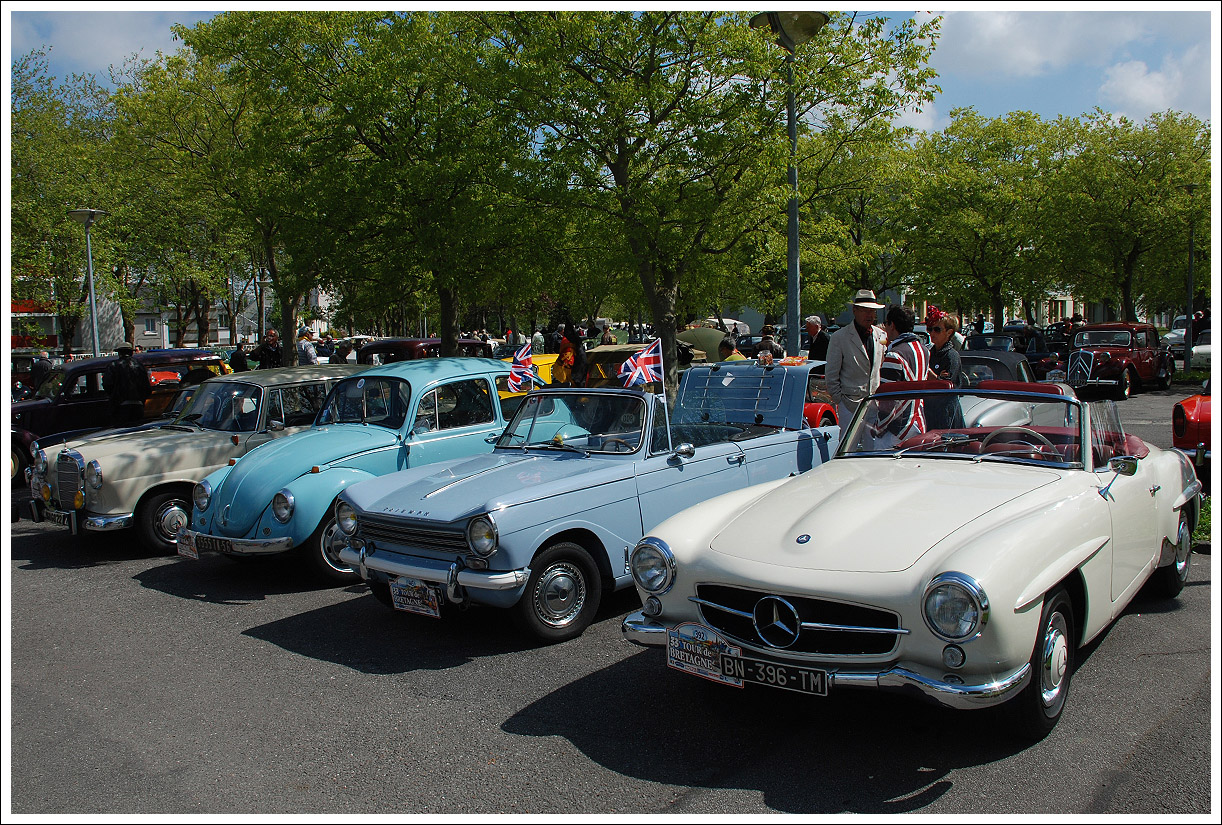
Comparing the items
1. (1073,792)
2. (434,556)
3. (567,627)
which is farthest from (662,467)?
(1073,792)

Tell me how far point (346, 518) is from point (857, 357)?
455 centimetres

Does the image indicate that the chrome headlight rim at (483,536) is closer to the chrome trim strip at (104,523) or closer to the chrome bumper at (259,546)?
the chrome bumper at (259,546)

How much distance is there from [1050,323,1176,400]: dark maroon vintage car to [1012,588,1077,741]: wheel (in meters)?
18.7

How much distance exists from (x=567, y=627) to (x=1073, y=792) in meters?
3.09

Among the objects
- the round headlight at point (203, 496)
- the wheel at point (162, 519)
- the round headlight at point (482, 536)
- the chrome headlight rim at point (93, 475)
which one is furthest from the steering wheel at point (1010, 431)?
the chrome headlight rim at point (93, 475)

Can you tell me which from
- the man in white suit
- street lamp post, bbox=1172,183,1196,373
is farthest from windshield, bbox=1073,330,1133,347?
the man in white suit

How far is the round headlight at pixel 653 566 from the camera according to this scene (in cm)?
430

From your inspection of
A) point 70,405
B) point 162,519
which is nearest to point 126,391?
point 70,405

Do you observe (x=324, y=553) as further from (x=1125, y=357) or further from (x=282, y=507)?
(x=1125, y=357)

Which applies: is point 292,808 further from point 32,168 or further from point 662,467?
point 32,168

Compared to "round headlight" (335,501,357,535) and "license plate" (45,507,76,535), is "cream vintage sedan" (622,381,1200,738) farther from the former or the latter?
"license plate" (45,507,76,535)

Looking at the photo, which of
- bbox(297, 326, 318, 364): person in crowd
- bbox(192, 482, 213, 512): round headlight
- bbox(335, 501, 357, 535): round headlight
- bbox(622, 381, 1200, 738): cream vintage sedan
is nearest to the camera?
bbox(622, 381, 1200, 738): cream vintage sedan

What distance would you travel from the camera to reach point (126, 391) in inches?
495

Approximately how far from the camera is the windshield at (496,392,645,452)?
6.52 meters
